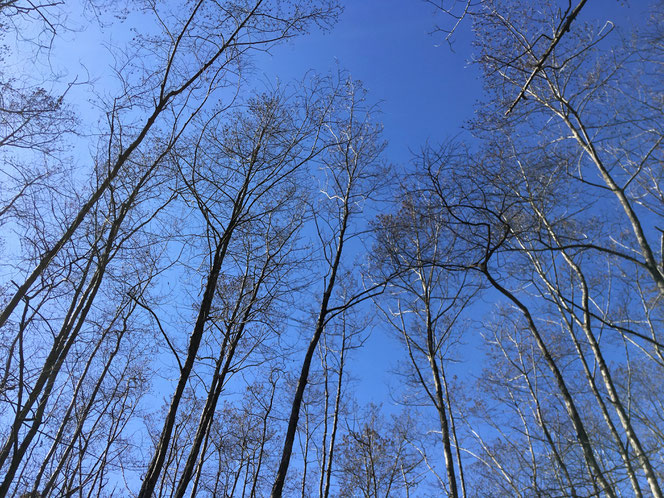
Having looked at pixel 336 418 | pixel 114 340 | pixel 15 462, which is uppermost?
pixel 114 340

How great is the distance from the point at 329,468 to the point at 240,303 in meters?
4.60

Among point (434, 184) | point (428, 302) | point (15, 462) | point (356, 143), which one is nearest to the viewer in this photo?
point (434, 184)

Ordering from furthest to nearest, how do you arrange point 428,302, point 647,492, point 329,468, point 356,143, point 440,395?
point 329,468 → point 428,302 → point 356,143 → point 440,395 → point 647,492

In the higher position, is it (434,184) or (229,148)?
(229,148)

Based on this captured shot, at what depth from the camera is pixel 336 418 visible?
9.94 meters

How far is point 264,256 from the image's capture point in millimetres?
6832

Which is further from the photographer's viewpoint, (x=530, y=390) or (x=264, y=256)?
(x=530, y=390)

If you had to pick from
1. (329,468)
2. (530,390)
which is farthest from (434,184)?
(530,390)

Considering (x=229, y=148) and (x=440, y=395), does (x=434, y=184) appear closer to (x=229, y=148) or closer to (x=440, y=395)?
(x=229, y=148)

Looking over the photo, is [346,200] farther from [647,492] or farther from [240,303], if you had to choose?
[647,492]

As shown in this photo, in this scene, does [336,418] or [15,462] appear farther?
[336,418]

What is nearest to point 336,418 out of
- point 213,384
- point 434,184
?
point 213,384

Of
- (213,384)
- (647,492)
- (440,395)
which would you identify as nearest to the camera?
(213,384)

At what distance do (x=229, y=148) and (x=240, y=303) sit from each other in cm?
283
